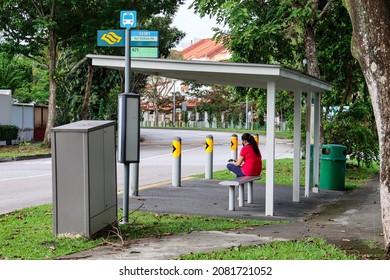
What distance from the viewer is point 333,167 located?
669 inches

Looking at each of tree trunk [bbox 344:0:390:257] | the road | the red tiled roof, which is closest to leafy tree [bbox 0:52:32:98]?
the red tiled roof

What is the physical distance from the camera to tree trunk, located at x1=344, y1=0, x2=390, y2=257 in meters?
7.78

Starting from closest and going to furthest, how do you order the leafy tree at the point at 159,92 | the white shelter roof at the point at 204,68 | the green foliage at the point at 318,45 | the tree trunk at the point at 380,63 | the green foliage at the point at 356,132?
the tree trunk at the point at 380,63 < the white shelter roof at the point at 204,68 < the green foliage at the point at 318,45 < the green foliage at the point at 356,132 < the leafy tree at the point at 159,92

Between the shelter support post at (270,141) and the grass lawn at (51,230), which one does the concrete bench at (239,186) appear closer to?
the shelter support post at (270,141)

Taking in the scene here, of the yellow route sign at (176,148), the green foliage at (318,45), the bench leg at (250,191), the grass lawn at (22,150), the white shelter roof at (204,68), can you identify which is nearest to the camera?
the white shelter roof at (204,68)

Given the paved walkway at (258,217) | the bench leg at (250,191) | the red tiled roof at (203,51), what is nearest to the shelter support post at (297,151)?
the paved walkway at (258,217)

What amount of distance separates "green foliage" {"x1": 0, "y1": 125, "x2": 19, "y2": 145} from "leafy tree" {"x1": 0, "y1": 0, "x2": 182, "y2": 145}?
2002 mm

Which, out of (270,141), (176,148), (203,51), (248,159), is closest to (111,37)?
(270,141)

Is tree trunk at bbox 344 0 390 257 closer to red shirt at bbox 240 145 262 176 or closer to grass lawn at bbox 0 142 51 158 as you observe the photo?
red shirt at bbox 240 145 262 176

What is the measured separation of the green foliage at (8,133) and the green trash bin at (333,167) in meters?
19.3

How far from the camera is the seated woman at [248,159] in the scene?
13.5m
